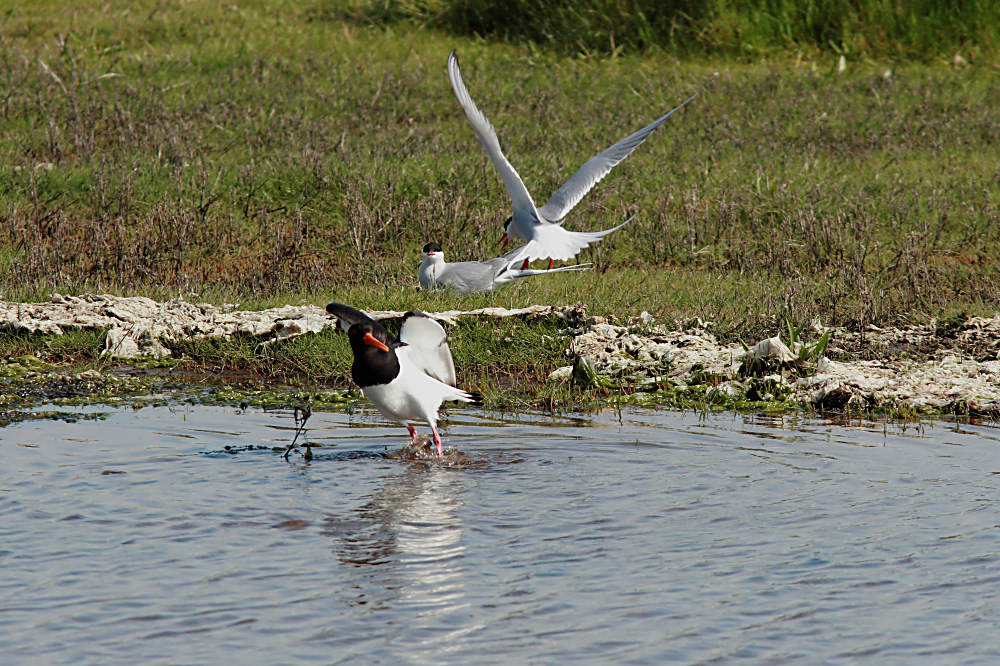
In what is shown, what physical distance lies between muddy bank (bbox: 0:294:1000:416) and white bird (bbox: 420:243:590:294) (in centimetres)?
88

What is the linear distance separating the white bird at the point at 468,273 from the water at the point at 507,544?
8.14 feet

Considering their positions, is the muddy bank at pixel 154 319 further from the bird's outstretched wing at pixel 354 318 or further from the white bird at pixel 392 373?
the bird's outstretched wing at pixel 354 318

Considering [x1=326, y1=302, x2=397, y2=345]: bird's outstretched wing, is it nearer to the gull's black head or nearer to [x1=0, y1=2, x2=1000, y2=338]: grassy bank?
the gull's black head

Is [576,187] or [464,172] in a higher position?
[464,172]

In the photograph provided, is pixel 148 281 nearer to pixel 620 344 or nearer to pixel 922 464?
pixel 620 344

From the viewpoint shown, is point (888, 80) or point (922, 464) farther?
point (888, 80)

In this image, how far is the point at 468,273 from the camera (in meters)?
9.79

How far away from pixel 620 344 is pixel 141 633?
482 centimetres

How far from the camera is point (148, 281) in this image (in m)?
10.4

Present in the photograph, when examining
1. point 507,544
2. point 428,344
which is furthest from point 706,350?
point 507,544

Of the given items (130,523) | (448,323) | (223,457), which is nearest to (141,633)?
(130,523)

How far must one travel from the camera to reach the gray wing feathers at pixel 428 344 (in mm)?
7109

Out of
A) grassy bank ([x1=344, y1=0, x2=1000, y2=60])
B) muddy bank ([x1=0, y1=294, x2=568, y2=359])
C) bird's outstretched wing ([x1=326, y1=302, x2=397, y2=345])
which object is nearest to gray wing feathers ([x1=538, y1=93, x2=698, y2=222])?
muddy bank ([x1=0, y1=294, x2=568, y2=359])

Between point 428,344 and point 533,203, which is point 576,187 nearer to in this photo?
point 533,203
